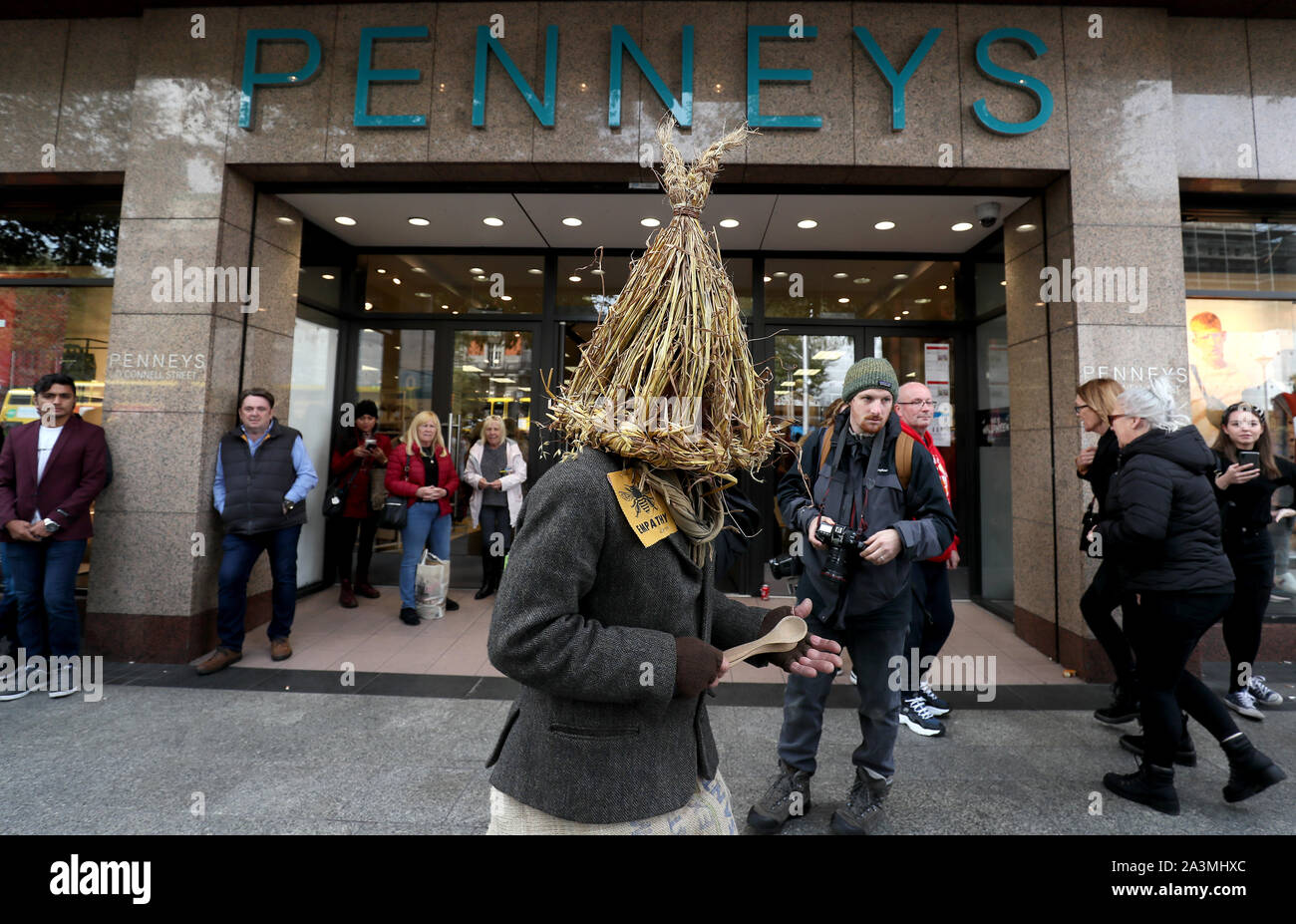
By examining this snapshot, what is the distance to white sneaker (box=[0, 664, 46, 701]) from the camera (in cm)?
397

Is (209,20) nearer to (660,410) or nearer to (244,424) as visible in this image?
(244,424)

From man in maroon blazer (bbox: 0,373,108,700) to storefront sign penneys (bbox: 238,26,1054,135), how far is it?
2.78m

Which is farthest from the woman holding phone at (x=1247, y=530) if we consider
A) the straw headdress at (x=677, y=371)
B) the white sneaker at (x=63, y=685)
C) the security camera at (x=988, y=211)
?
the white sneaker at (x=63, y=685)

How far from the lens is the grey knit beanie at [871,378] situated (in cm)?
279

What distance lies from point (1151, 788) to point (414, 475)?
18.7 feet

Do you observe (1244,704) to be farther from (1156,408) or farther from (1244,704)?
(1156,408)

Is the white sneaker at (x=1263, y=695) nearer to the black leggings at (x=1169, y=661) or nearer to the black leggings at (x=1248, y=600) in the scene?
the black leggings at (x=1248, y=600)

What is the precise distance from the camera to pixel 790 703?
2805mm

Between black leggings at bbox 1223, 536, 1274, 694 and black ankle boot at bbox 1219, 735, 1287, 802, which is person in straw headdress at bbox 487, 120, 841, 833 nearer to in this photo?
black ankle boot at bbox 1219, 735, 1287, 802

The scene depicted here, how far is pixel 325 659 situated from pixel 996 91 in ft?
22.8

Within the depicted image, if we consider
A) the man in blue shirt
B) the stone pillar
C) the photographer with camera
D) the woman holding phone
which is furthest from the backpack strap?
A: the stone pillar

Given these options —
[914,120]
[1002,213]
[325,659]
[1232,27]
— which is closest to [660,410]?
[325,659]

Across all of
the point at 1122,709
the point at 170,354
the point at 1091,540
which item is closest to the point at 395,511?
the point at 170,354

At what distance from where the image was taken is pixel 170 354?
4.82 meters
